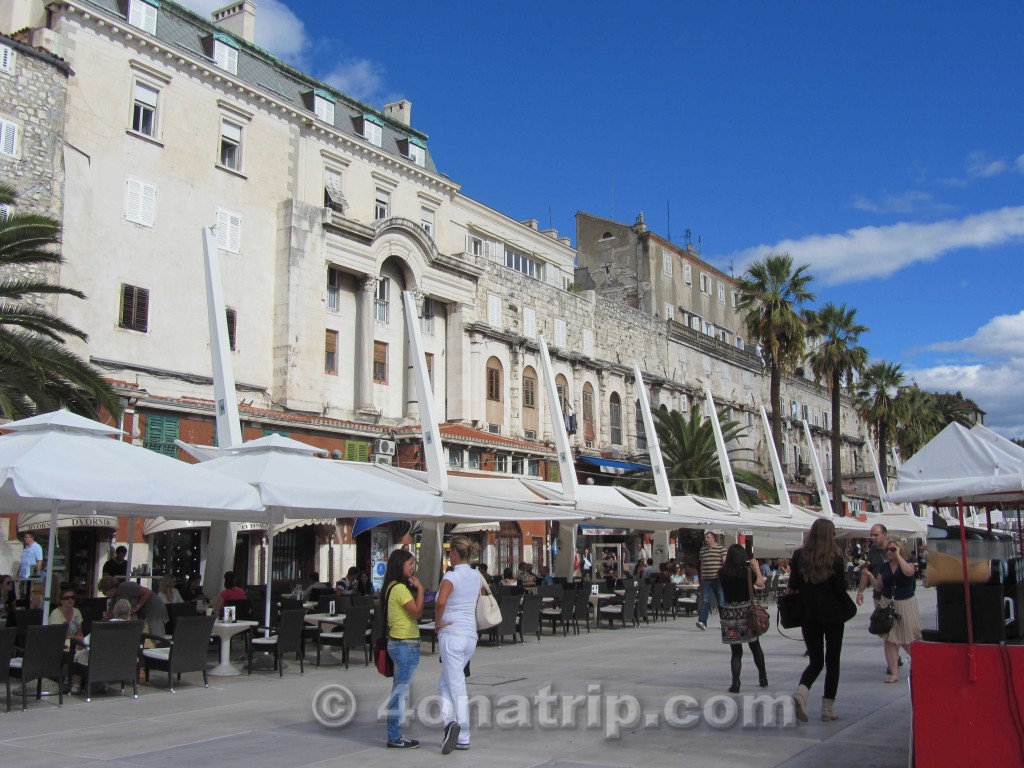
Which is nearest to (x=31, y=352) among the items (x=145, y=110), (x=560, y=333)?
(x=145, y=110)

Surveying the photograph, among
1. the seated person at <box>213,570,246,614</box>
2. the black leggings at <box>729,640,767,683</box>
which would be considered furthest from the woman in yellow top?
the seated person at <box>213,570,246,614</box>

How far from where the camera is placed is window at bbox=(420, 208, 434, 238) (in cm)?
3544

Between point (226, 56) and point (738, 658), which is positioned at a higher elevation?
point (226, 56)

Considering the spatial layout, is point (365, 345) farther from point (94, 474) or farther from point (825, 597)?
point (825, 597)

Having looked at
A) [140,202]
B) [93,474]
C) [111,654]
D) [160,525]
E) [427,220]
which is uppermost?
[427,220]

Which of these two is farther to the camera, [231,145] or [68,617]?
[231,145]

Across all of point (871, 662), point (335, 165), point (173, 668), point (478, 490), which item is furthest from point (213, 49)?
point (871, 662)

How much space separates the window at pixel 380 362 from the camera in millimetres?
31938

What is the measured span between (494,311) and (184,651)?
89.0ft

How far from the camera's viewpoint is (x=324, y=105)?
3272cm

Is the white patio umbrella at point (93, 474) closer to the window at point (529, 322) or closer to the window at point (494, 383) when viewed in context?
the window at point (494, 383)

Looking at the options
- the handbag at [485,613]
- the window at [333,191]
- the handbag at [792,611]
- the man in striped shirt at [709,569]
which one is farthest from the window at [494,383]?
the handbag at [485,613]

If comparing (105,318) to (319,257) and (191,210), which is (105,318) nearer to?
(191,210)

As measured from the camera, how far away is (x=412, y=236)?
32531mm
